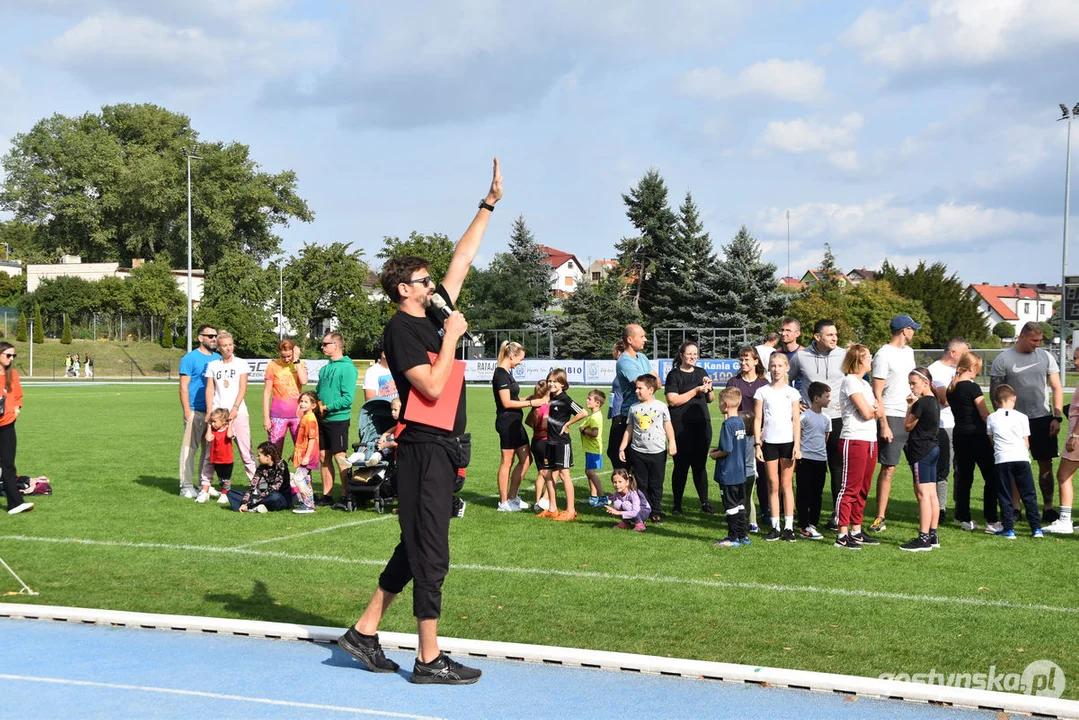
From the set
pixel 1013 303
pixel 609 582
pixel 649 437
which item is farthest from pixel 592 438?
pixel 1013 303

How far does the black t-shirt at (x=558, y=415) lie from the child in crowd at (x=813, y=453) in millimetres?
2365

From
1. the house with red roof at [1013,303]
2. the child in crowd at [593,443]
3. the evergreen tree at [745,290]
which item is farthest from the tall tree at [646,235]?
the house with red roof at [1013,303]

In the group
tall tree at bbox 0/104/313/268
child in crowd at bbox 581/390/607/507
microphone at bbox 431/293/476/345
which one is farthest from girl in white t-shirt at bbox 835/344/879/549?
tall tree at bbox 0/104/313/268

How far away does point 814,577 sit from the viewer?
7707 millimetres

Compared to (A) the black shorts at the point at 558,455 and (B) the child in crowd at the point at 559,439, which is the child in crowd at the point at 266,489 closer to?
(B) the child in crowd at the point at 559,439

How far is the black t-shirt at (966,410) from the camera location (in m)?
9.86

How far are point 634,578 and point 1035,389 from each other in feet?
16.7

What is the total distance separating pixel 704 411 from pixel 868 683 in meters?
5.96

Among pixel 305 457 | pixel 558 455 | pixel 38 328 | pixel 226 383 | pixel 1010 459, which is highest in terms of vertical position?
pixel 38 328

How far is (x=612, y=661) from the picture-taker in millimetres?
5199

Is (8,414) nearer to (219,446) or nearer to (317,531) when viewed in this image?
(219,446)

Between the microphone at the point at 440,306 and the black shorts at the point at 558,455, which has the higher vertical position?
the microphone at the point at 440,306

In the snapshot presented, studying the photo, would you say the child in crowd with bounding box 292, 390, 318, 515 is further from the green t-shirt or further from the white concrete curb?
the white concrete curb

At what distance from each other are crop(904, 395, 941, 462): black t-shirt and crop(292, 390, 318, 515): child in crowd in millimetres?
6211
